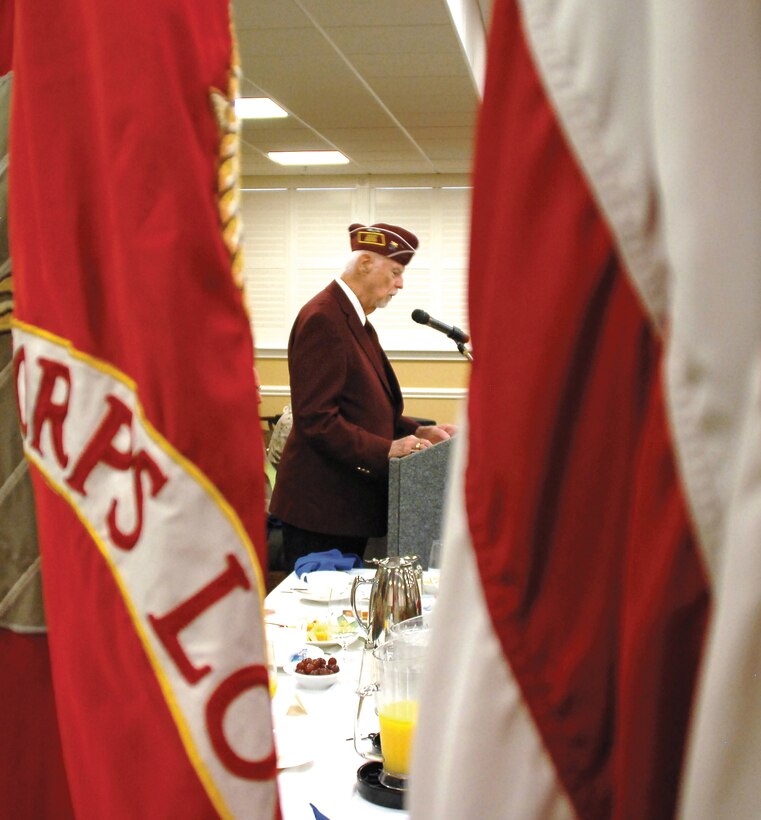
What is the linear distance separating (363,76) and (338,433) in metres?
2.37

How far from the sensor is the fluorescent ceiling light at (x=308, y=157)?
5977 mm

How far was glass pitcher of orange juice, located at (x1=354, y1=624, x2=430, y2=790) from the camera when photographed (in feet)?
3.23

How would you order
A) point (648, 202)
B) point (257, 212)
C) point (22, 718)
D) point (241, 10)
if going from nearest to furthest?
point (648, 202)
point (22, 718)
point (241, 10)
point (257, 212)

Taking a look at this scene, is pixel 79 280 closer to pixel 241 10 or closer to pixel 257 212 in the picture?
pixel 241 10

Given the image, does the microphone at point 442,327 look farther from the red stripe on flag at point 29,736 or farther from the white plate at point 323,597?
the red stripe on flag at point 29,736

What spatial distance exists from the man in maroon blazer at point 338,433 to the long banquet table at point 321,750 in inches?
40.2

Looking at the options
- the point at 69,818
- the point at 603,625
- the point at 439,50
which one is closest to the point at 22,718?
the point at 69,818

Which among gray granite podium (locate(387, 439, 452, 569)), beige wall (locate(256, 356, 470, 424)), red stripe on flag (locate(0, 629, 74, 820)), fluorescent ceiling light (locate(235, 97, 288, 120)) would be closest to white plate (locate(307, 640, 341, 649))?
gray granite podium (locate(387, 439, 452, 569))

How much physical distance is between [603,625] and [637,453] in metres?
0.07

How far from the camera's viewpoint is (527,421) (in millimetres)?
347

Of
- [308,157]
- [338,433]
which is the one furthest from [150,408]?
[308,157]

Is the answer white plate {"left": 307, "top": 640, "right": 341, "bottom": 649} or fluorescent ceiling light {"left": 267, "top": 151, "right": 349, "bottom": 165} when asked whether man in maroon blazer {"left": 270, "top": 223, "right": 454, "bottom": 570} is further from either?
fluorescent ceiling light {"left": 267, "top": 151, "right": 349, "bottom": 165}

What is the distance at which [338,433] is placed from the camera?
8.27 feet

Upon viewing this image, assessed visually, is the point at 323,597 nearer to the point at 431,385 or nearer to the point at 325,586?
the point at 325,586
